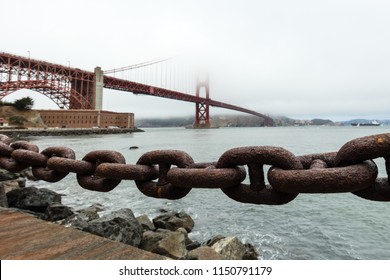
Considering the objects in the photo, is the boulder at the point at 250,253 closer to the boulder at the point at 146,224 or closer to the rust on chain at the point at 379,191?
the boulder at the point at 146,224

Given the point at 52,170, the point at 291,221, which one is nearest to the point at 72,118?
the point at 291,221

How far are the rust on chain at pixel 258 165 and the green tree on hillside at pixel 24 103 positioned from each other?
5251 cm

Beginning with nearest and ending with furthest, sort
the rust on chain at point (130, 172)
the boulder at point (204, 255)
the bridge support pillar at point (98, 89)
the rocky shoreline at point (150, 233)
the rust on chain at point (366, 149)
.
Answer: the rust on chain at point (366, 149), the rust on chain at point (130, 172), the boulder at point (204, 255), the rocky shoreline at point (150, 233), the bridge support pillar at point (98, 89)

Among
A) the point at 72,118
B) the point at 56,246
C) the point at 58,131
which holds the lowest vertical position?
the point at 58,131

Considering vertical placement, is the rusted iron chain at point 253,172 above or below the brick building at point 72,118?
below

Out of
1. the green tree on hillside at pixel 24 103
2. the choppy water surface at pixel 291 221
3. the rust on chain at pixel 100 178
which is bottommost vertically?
the choppy water surface at pixel 291 221

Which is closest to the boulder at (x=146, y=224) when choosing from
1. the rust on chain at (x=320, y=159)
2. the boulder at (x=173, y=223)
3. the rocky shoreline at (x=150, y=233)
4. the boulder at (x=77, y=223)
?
the rocky shoreline at (x=150, y=233)

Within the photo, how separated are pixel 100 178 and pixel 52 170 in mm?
413

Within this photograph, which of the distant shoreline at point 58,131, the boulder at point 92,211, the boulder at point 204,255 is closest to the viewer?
the boulder at point 204,255

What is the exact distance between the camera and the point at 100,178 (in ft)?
5.22

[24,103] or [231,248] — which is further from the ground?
[24,103]

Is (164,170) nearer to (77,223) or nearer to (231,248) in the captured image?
(231,248)

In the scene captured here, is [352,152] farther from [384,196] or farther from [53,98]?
[53,98]

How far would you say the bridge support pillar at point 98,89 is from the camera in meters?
51.7
